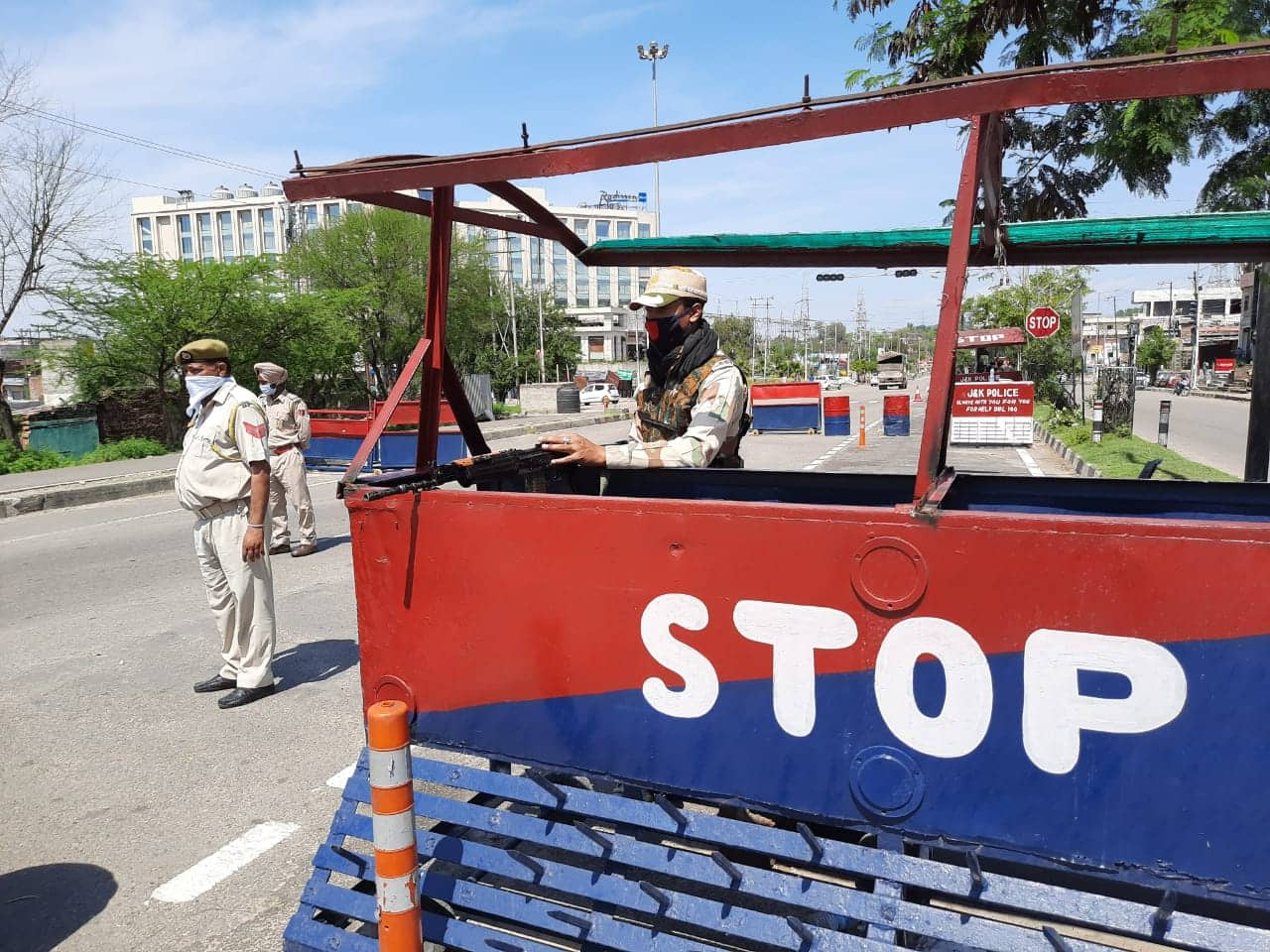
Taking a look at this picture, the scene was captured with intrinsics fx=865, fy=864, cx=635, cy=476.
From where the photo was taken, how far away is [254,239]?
119500 mm

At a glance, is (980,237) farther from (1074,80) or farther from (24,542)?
(24,542)

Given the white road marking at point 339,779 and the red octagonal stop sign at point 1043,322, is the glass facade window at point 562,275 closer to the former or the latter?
the red octagonal stop sign at point 1043,322

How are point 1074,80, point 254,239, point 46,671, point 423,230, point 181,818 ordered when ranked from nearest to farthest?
point 1074,80
point 181,818
point 46,671
point 423,230
point 254,239

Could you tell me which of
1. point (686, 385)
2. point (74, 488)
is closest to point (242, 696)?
point (686, 385)

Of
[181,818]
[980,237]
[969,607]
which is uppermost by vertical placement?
[980,237]

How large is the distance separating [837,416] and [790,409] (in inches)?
65.2

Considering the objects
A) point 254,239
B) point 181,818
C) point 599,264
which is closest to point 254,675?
point 181,818

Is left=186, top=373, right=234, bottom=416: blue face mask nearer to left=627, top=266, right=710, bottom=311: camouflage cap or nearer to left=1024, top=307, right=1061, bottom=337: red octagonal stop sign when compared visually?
left=627, top=266, right=710, bottom=311: camouflage cap

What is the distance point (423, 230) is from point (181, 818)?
31.9m

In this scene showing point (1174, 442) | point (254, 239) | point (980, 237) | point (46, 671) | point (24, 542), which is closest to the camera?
point (980, 237)

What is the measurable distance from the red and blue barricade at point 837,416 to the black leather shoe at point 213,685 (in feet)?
61.8

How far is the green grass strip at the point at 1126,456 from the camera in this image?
11375 millimetres

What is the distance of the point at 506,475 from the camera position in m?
3.27

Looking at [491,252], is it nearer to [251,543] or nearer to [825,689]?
[251,543]
